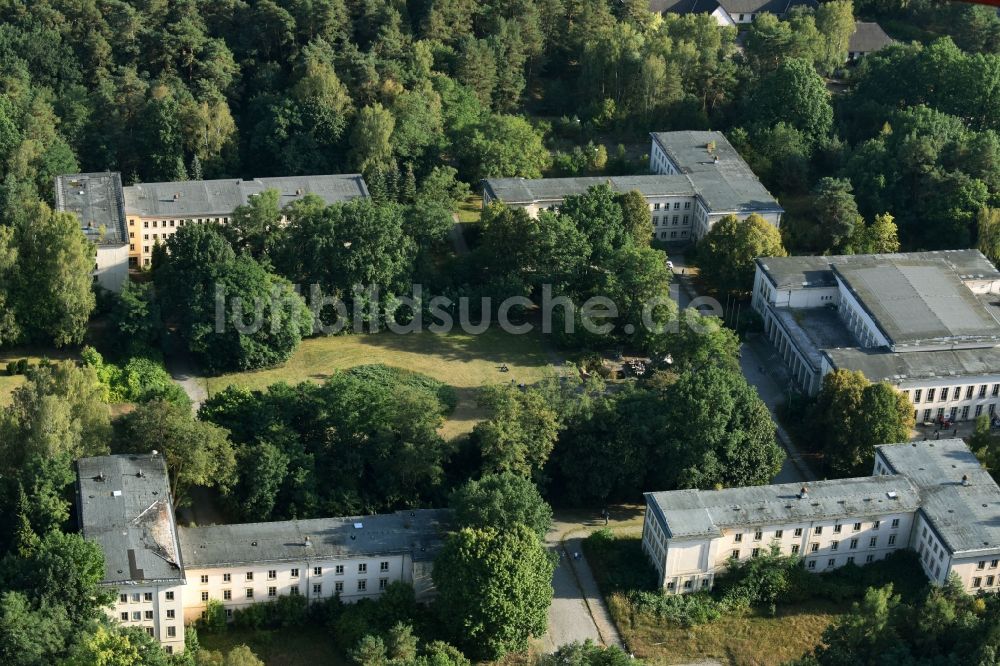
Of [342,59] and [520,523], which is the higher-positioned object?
[342,59]

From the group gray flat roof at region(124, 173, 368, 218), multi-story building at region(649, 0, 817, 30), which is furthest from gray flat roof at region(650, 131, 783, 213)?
gray flat roof at region(124, 173, 368, 218)

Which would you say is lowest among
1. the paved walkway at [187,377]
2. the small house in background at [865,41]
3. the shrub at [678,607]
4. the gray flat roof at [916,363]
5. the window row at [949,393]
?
the shrub at [678,607]

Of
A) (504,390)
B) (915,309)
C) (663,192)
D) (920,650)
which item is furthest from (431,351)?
(920,650)

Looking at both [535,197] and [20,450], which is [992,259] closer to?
[535,197]

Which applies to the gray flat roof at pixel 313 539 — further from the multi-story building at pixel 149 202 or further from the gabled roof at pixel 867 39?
the gabled roof at pixel 867 39

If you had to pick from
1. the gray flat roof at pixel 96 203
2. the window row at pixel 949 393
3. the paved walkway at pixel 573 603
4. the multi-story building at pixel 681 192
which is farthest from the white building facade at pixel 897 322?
the gray flat roof at pixel 96 203

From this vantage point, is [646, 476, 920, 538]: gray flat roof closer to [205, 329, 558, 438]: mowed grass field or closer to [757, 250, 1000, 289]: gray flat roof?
[205, 329, 558, 438]: mowed grass field

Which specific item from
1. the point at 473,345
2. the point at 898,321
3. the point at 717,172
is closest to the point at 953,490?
the point at 898,321

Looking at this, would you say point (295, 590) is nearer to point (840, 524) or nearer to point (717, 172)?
point (840, 524)
